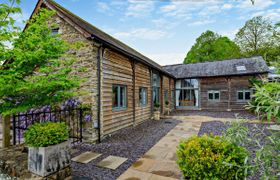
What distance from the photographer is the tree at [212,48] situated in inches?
1099

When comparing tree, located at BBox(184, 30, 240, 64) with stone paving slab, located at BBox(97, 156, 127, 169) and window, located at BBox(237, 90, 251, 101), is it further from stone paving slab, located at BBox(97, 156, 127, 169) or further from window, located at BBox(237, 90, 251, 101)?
stone paving slab, located at BBox(97, 156, 127, 169)

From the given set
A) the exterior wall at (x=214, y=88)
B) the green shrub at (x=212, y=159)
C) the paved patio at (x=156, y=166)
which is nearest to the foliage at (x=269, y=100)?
the green shrub at (x=212, y=159)

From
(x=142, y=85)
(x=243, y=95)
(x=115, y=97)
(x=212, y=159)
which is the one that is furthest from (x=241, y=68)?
(x=212, y=159)

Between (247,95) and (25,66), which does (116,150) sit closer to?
(25,66)

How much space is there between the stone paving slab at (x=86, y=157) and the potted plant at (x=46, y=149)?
119 centimetres

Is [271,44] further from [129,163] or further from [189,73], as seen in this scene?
[129,163]

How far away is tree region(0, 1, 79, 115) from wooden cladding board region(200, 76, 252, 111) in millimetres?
16678

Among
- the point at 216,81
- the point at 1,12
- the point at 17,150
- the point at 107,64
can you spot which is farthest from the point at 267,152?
the point at 216,81

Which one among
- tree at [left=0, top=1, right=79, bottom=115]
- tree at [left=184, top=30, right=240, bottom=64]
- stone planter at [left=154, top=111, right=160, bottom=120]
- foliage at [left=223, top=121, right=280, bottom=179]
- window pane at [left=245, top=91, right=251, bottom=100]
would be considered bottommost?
stone planter at [left=154, top=111, right=160, bottom=120]

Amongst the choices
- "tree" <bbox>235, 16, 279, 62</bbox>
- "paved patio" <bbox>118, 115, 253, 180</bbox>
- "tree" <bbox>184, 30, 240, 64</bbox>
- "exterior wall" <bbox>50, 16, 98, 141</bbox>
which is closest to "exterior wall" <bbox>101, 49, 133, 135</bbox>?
"exterior wall" <bbox>50, 16, 98, 141</bbox>

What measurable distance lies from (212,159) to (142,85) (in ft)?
26.6

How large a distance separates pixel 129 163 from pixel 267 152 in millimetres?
3359

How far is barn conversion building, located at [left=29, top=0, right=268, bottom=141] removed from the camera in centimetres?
597

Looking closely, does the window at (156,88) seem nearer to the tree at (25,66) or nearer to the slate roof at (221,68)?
the slate roof at (221,68)
